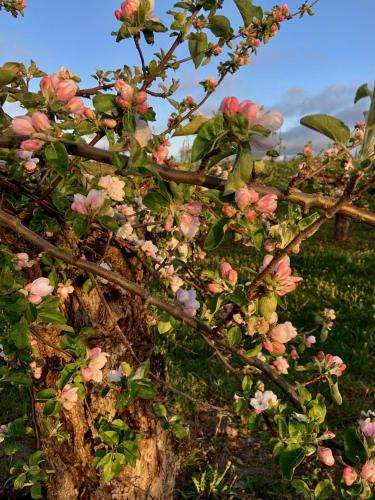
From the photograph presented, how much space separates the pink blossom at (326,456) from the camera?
161cm

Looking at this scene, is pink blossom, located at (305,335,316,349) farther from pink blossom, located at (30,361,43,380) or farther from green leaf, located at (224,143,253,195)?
green leaf, located at (224,143,253,195)

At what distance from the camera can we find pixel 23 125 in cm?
120

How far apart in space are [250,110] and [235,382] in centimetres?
456

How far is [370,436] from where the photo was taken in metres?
1.56

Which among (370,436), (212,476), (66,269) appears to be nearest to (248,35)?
(66,269)

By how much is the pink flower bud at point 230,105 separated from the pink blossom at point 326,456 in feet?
3.80

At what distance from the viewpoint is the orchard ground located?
155 inches

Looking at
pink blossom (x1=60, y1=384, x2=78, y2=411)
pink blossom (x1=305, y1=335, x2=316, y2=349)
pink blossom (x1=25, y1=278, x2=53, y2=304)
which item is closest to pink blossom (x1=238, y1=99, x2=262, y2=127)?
pink blossom (x1=25, y1=278, x2=53, y2=304)

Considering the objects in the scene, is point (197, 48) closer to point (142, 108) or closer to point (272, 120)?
point (142, 108)

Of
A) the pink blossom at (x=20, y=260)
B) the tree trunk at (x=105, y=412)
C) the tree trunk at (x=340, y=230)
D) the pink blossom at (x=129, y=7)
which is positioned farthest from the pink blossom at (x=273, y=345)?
the tree trunk at (x=340, y=230)

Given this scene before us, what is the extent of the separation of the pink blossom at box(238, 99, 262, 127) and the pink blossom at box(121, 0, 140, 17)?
121 cm

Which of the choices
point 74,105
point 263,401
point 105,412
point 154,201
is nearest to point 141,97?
point 74,105

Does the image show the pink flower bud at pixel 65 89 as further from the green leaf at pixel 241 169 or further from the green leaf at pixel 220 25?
the green leaf at pixel 220 25

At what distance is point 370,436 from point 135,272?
175cm
